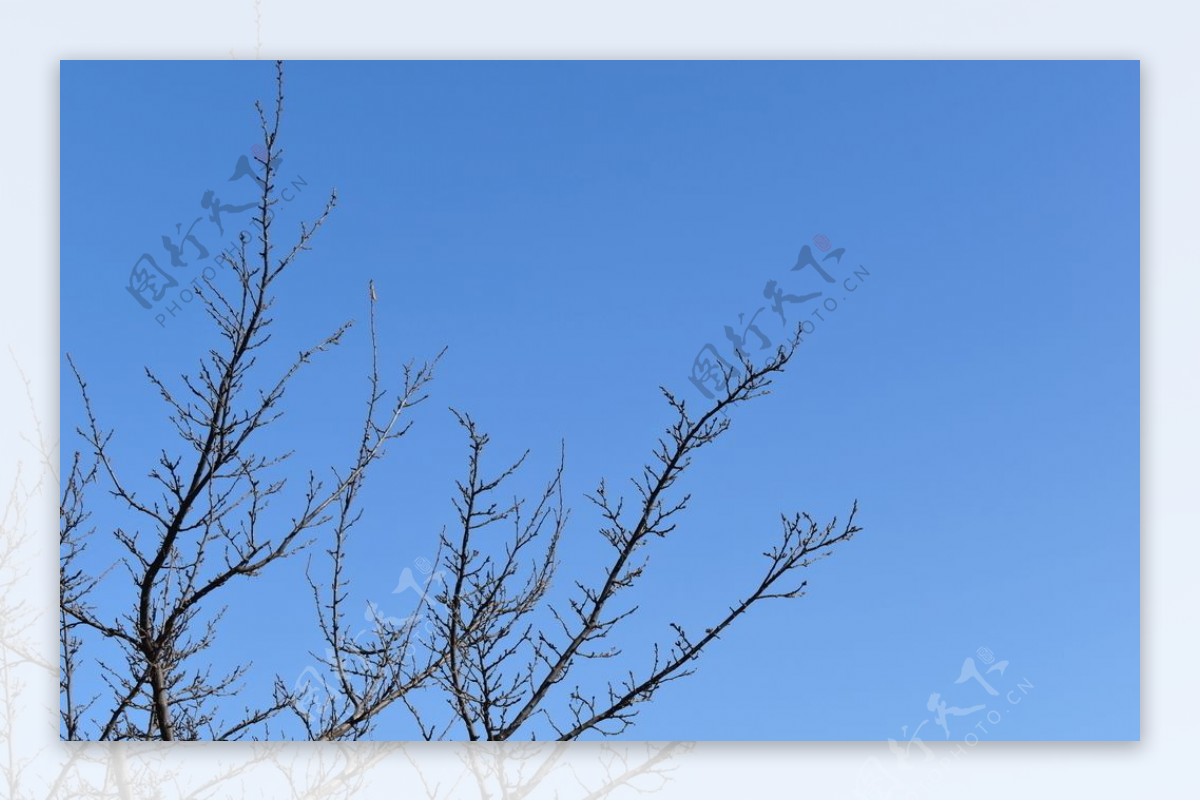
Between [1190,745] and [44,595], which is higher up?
[44,595]

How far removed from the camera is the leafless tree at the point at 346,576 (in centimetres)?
271

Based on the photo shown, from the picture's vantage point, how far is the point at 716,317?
9.20 feet

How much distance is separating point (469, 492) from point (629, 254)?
0.59 meters

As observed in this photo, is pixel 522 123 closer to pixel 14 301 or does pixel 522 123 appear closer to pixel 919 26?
pixel 919 26

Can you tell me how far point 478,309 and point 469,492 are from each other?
1.22 ft

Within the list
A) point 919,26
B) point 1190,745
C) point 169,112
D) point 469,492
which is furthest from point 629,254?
point 1190,745

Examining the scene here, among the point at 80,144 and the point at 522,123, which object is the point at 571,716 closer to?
the point at 522,123

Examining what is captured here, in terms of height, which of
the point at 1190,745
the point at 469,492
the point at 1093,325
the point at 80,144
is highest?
the point at 80,144

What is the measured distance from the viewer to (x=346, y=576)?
2730mm

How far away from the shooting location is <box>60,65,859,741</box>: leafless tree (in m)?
2.71

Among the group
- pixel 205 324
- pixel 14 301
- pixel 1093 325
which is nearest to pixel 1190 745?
pixel 1093 325

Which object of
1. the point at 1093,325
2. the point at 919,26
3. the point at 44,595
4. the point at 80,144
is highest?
the point at 919,26

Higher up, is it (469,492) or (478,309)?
(478,309)

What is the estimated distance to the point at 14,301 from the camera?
2.85 metres
